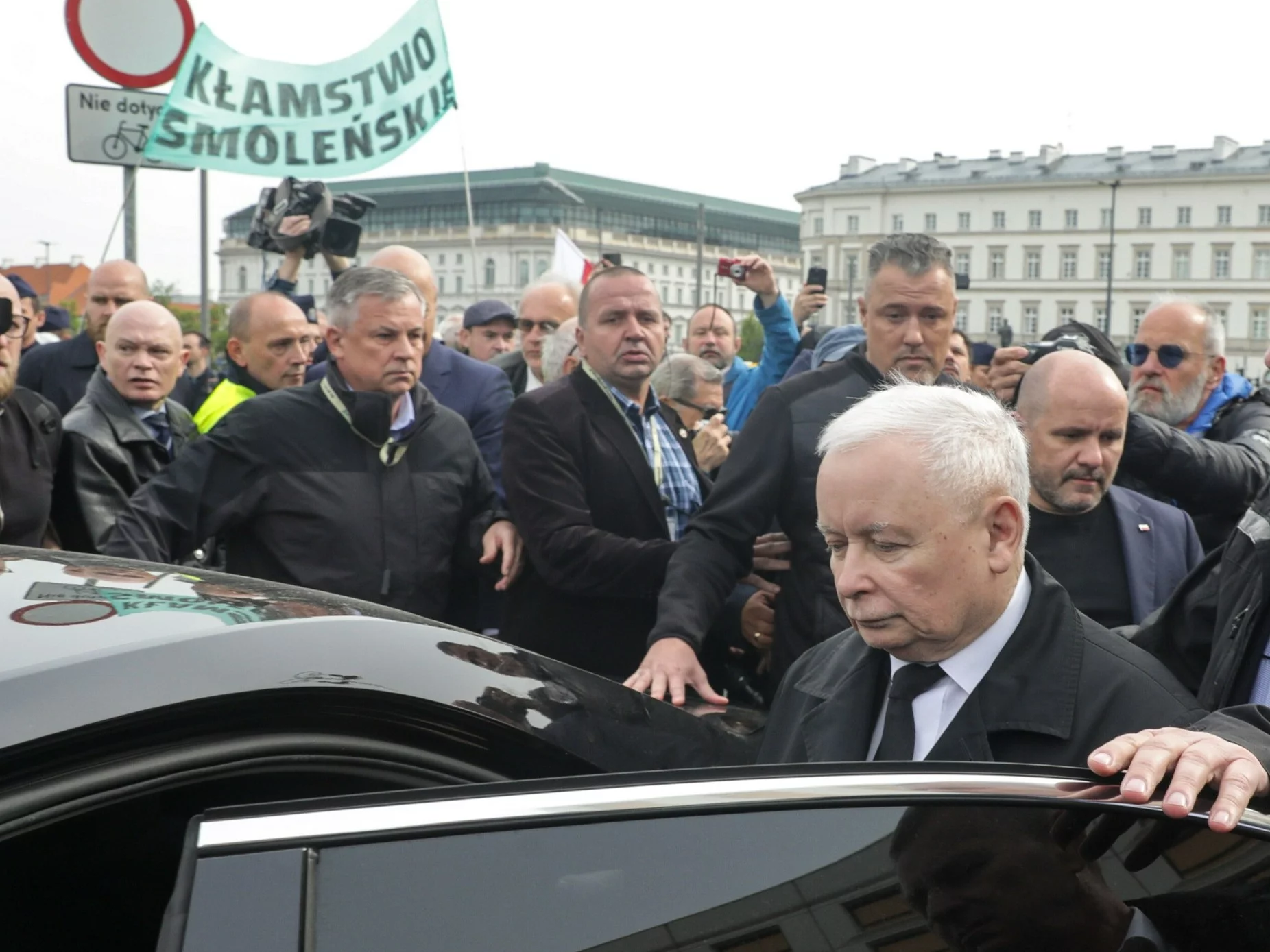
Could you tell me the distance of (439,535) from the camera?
4.00 meters

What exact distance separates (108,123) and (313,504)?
272cm

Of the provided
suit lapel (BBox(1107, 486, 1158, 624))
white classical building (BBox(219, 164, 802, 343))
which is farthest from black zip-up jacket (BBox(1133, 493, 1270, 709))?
white classical building (BBox(219, 164, 802, 343))

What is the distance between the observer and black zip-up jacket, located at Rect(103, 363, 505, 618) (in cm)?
375

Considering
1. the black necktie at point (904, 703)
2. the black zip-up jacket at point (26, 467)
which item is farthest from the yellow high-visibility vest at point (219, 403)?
the black necktie at point (904, 703)

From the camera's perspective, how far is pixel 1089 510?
3344mm

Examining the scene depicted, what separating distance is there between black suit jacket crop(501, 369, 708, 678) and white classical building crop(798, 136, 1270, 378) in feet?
275

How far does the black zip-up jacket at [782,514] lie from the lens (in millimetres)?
3424

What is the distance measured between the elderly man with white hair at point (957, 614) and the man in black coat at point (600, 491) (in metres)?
1.83

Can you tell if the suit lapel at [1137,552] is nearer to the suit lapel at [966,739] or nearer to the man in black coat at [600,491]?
the man in black coat at [600,491]

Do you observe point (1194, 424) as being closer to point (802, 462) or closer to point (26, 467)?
point (802, 462)

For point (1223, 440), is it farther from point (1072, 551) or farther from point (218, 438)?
point (218, 438)

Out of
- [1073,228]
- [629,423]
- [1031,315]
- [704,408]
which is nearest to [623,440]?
[629,423]

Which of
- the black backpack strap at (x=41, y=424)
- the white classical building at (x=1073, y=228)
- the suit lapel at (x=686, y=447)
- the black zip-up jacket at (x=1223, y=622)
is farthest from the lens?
the white classical building at (x=1073, y=228)

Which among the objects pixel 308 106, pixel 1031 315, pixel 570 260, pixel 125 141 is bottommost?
pixel 570 260
